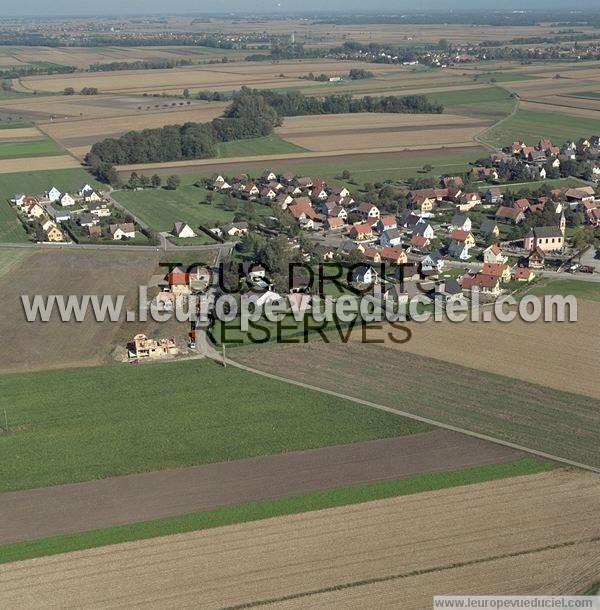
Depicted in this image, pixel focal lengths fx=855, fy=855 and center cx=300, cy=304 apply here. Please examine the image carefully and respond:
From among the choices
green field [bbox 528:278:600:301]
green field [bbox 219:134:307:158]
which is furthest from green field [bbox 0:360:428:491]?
green field [bbox 219:134:307:158]

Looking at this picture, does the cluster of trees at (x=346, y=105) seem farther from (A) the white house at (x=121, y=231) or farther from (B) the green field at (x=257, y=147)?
(A) the white house at (x=121, y=231)

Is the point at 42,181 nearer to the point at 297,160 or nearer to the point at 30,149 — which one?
the point at 30,149

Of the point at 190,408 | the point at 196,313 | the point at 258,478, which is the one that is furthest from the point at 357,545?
the point at 196,313

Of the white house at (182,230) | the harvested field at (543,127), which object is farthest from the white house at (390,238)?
the harvested field at (543,127)

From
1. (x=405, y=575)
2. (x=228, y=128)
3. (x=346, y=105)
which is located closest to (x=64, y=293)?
(x=405, y=575)

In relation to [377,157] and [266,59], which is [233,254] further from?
[266,59]

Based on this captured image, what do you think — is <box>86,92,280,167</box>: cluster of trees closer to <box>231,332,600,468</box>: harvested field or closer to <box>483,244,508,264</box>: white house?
<box>483,244,508,264</box>: white house
